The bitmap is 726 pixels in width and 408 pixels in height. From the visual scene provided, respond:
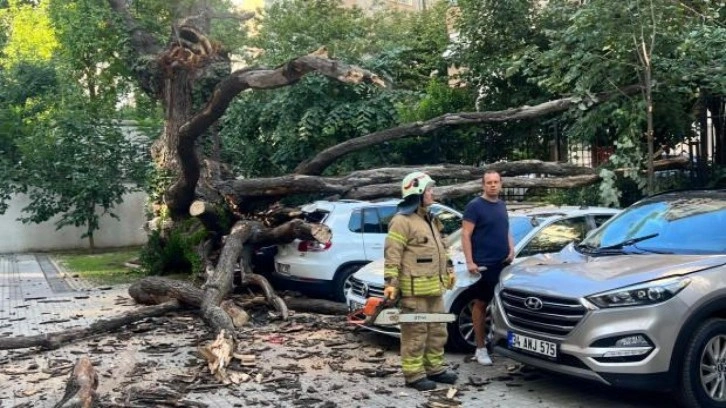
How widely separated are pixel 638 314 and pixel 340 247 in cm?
552

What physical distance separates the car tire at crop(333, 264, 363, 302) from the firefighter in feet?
12.6

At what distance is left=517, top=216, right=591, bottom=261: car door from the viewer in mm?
7977

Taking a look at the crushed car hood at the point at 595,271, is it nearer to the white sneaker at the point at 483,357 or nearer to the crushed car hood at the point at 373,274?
the white sneaker at the point at 483,357

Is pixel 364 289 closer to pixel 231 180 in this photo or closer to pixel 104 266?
pixel 231 180

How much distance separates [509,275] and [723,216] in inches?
74.2

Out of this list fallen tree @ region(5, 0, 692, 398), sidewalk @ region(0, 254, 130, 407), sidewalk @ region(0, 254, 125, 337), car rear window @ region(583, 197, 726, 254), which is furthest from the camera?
sidewalk @ region(0, 254, 125, 337)

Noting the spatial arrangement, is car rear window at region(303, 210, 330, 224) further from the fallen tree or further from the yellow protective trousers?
the yellow protective trousers

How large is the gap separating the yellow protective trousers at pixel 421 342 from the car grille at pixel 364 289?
55.3 inches

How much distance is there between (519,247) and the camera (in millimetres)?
7875

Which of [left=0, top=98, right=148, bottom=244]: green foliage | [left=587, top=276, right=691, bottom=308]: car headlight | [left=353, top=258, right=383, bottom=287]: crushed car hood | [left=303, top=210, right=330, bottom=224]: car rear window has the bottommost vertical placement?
[left=353, top=258, right=383, bottom=287]: crushed car hood

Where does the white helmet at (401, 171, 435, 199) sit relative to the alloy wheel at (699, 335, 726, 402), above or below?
above

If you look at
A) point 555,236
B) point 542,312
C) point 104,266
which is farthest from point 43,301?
point 542,312

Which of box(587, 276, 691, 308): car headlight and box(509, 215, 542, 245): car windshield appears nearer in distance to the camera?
box(587, 276, 691, 308): car headlight

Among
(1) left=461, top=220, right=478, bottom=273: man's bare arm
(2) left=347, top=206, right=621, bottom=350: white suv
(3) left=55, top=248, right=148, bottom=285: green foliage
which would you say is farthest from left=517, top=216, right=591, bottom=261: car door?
(3) left=55, top=248, right=148, bottom=285: green foliage
